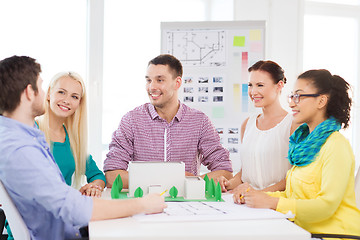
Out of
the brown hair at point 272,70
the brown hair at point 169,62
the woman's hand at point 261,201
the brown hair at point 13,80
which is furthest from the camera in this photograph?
the brown hair at point 169,62

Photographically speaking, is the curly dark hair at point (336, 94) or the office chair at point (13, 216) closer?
the office chair at point (13, 216)

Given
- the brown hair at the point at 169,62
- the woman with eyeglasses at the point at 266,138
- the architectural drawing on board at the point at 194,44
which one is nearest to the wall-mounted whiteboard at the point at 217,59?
the architectural drawing on board at the point at 194,44

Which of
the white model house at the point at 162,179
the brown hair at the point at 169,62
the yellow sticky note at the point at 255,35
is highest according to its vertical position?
the yellow sticky note at the point at 255,35

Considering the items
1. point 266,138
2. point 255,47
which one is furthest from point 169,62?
point 255,47

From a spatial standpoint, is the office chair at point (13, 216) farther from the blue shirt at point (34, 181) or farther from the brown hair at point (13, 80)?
the brown hair at point (13, 80)

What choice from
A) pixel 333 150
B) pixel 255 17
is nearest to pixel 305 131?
pixel 333 150

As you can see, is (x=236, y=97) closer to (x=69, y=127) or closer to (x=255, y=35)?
(x=255, y=35)

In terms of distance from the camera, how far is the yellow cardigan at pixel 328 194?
5.03 feet

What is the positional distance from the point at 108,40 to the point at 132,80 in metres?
0.50

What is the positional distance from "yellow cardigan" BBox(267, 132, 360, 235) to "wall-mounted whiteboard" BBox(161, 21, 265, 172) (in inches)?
77.0

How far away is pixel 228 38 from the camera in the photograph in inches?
144

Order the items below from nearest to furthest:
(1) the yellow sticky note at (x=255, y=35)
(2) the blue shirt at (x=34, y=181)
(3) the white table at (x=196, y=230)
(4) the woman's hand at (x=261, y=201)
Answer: (3) the white table at (x=196, y=230)
(2) the blue shirt at (x=34, y=181)
(4) the woman's hand at (x=261, y=201)
(1) the yellow sticky note at (x=255, y=35)

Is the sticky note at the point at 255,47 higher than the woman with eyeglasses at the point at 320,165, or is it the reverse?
the sticky note at the point at 255,47

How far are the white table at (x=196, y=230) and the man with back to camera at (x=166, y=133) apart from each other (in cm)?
103
